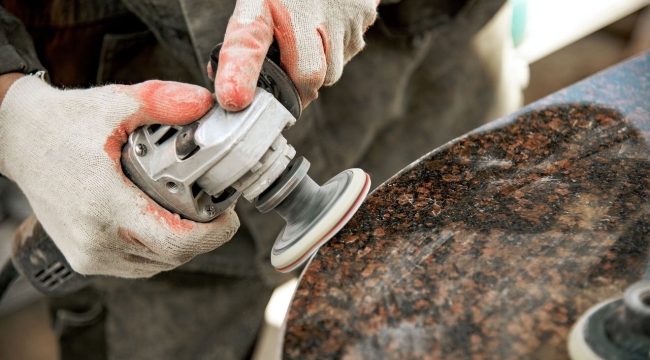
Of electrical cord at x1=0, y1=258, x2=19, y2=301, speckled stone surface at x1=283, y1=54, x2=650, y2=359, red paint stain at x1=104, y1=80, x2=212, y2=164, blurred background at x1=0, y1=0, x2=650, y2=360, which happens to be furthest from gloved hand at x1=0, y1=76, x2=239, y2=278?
blurred background at x1=0, y1=0, x2=650, y2=360

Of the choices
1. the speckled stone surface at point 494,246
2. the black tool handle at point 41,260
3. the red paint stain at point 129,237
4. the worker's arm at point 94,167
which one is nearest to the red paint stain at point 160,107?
the worker's arm at point 94,167

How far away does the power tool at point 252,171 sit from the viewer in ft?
2.35

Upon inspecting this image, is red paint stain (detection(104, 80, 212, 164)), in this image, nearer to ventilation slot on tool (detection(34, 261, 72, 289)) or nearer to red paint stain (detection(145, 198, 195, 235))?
red paint stain (detection(145, 198, 195, 235))

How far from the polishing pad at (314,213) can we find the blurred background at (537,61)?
4.04ft

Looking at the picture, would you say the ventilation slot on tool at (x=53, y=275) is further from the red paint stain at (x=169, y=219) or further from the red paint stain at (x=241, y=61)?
the red paint stain at (x=241, y=61)

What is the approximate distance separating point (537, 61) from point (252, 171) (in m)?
2.70

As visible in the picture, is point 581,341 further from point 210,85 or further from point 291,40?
point 210,85

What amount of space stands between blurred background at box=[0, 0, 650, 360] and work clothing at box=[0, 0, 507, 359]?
28 centimetres

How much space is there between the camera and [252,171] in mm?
738

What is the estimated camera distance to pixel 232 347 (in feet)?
5.63

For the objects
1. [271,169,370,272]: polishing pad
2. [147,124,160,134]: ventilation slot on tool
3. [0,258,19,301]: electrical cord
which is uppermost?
[147,124,160,134]: ventilation slot on tool

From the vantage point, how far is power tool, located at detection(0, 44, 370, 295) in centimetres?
72

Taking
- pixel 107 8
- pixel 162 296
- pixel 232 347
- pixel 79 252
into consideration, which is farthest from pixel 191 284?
pixel 107 8

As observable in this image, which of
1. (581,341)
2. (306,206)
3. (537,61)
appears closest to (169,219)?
(306,206)
